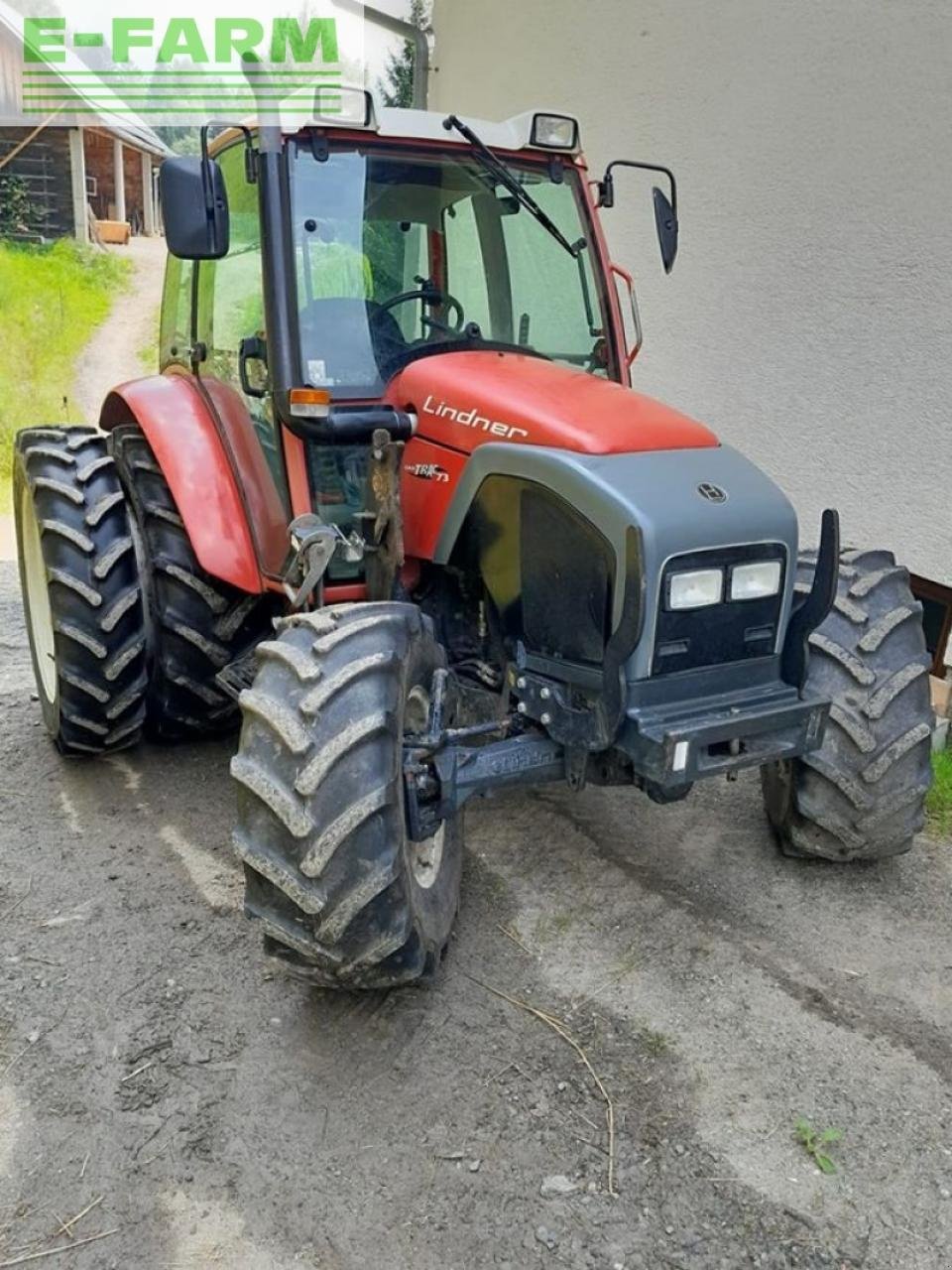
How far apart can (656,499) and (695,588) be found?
0.77ft

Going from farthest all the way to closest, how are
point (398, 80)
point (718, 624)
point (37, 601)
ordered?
point (398, 80) < point (37, 601) < point (718, 624)

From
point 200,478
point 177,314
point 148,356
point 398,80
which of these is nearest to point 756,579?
point 200,478

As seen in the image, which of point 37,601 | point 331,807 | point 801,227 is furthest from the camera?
point 801,227

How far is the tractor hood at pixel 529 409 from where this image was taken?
2.66 metres

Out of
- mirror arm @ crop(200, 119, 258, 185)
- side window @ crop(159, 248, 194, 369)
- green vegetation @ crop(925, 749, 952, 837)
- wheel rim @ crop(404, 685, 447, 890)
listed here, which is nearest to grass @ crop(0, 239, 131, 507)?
side window @ crop(159, 248, 194, 369)

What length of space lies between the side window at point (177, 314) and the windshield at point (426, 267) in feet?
3.42

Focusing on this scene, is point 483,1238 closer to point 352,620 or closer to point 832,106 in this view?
point 352,620

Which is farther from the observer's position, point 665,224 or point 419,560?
point 665,224

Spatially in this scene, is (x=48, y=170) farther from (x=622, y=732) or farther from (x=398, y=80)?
(x=622, y=732)

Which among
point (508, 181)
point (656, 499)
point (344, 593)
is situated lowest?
point (344, 593)

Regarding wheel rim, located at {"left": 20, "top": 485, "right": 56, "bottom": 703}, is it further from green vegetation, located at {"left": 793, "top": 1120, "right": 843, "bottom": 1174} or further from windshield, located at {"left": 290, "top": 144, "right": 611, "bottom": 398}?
green vegetation, located at {"left": 793, "top": 1120, "right": 843, "bottom": 1174}

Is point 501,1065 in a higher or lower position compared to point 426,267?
lower

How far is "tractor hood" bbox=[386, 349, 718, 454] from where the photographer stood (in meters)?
2.66

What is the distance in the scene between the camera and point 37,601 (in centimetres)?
434
